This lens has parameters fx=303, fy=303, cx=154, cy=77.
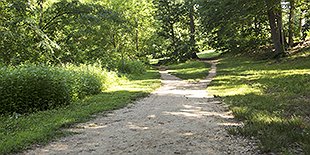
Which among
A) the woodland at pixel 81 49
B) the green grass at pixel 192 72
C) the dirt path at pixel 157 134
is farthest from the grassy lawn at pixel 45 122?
the green grass at pixel 192 72

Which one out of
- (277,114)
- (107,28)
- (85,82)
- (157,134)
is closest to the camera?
(157,134)

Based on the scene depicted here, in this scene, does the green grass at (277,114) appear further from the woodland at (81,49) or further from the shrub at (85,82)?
the shrub at (85,82)

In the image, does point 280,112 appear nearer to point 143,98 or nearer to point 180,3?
point 143,98

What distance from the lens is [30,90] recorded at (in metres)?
9.73

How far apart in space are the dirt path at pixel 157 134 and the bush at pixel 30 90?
250cm

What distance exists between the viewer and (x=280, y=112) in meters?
7.39

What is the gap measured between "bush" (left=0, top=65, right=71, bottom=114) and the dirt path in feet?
8.21

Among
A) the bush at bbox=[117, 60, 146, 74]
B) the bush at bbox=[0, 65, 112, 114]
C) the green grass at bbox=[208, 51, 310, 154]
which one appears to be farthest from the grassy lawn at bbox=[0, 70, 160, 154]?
the bush at bbox=[117, 60, 146, 74]

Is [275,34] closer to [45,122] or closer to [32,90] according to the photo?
[32,90]

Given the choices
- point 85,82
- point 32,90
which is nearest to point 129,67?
point 85,82

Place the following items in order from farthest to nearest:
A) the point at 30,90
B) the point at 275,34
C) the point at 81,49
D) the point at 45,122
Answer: the point at 275,34
the point at 81,49
the point at 30,90
the point at 45,122

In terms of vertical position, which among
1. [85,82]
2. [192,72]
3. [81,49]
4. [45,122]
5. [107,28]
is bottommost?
[192,72]

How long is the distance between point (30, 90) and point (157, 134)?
5.39 meters

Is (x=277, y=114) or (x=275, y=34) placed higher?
(x=275, y=34)
